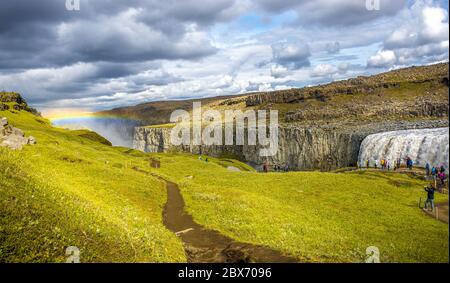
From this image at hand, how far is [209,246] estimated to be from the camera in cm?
2484

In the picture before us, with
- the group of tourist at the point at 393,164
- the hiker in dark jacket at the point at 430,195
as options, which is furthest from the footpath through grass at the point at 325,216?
the group of tourist at the point at 393,164

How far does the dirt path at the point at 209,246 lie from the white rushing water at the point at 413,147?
221ft

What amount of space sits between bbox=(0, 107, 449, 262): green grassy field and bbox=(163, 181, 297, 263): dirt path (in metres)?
1.13

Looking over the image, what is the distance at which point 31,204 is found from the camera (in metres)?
18.5

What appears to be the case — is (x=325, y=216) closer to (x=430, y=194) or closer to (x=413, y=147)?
(x=430, y=194)

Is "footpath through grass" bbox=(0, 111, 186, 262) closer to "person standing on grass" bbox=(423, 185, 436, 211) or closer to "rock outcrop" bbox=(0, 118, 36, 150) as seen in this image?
"rock outcrop" bbox=(0, 118, 36, 150)

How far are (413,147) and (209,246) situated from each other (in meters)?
89.5

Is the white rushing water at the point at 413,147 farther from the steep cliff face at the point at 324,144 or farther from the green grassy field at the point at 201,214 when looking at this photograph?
the green grassy field at the point at 201,214

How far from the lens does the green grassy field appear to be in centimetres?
1738

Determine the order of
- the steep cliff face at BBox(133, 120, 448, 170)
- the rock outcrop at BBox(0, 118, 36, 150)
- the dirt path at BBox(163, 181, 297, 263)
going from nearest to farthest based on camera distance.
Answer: the dirt path at BBox(163, 181, 297, 263)
the rock outcrop at BBox(0, 118, 36, 150)
the steep cliff face at BBox(133, 120, 448, 170)

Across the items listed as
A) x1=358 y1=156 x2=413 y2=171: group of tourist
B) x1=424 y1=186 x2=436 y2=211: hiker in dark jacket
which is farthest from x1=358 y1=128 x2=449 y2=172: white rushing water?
x1=424 y1=186 x2=436 y2=211: hiker in dark jacket
